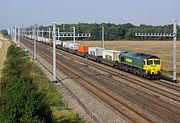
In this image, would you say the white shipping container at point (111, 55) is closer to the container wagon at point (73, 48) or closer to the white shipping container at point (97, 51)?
the white shipping container at point (97, 51)

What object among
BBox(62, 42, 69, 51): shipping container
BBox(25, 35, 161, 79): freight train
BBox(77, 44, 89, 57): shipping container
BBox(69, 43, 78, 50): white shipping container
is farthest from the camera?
BBox(62, 42, 69, 51): shipping container

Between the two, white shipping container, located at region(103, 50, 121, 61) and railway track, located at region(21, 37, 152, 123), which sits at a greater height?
white shipping container, located at region(103, 50, 121, 61)

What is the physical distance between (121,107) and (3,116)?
14467 mm

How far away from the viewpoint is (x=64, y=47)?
336ft

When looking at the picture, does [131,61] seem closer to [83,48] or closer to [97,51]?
[97,51]

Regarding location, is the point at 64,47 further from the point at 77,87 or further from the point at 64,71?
the point at 77,87

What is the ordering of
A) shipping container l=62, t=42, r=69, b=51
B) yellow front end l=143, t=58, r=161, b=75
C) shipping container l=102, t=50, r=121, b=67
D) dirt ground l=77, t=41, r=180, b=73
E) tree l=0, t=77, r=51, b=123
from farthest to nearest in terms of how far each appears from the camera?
shipping container l=62, t=42, r=69, b=51 < dirt ground l=77, t=41, r=180, b=73 < shipping container l=102, t=50, r=121, b=67 < yellow front end l=143, t=58, r=161, b=75 < tree l=0, t=77, r=51, b=123

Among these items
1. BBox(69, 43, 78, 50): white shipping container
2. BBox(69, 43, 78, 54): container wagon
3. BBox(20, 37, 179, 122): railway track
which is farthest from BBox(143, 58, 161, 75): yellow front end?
BBox(69, 43, 78, 50): white shipping container

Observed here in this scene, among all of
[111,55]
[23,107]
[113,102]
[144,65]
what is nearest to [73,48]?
[111,55]

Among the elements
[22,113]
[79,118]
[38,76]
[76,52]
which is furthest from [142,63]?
[76,52]

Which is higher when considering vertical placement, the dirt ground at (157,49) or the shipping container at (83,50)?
the shipping container at (83,50)

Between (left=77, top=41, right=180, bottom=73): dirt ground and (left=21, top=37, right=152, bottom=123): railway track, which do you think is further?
(left=77, top=41, right=180, bottom=73): dirt ground

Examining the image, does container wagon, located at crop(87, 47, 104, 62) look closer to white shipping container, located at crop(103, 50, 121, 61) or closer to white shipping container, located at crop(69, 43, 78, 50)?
white shipping container, located at crop(103, 50, 121, 61)

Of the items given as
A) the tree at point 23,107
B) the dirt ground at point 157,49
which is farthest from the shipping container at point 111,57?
the tree at point 23,107
